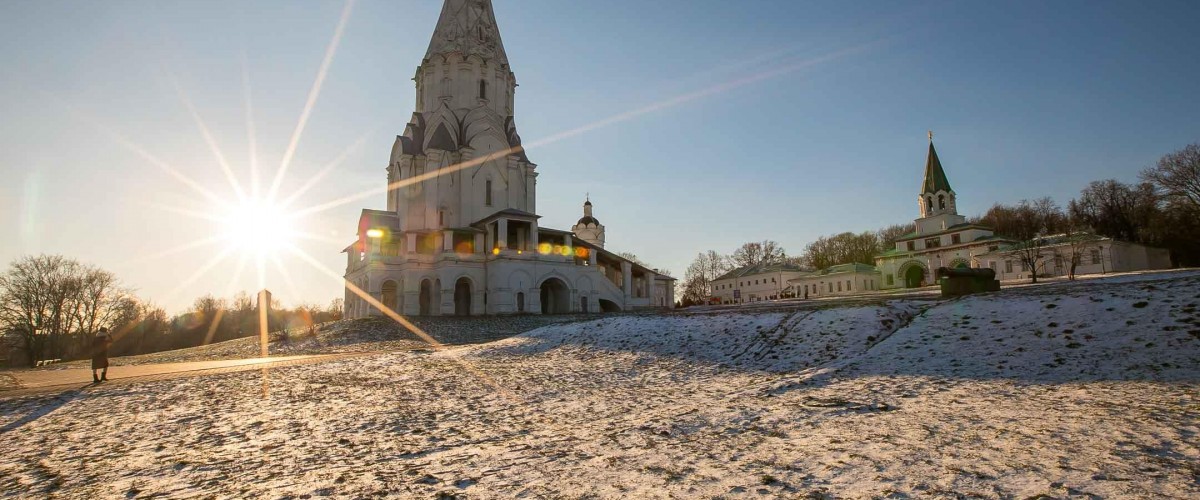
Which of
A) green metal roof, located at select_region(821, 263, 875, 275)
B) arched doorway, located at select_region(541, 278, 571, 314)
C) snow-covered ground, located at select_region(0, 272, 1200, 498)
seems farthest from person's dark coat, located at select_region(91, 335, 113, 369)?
green metal roof, located at select_region(821, 263, 875, 275)

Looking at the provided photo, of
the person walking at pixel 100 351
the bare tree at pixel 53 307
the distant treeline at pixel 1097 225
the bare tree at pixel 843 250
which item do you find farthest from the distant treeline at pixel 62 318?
the bare tree at pixel 843 250

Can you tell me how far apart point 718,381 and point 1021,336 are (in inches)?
228

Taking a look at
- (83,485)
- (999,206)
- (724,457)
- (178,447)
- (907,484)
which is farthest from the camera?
(999,206)

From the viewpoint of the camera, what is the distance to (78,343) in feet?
146

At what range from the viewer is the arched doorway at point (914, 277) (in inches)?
2485

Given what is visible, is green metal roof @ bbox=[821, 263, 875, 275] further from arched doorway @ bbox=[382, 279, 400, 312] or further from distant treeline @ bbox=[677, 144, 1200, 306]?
arched doorway @ bbox=[382, 279, 400, 312]

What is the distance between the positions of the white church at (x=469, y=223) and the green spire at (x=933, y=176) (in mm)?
36375

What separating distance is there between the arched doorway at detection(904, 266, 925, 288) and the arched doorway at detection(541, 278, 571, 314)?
147 feet

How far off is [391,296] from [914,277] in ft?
183

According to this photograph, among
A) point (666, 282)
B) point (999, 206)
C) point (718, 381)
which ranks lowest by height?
point (718, 381)

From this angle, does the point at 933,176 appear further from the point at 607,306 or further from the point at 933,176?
the point at 607,306

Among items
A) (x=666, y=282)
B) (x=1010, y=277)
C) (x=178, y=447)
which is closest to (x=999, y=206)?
(x=1010, y=277)

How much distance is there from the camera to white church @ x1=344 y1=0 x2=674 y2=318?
118 feet

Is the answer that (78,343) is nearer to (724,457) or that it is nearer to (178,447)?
(178,447)
